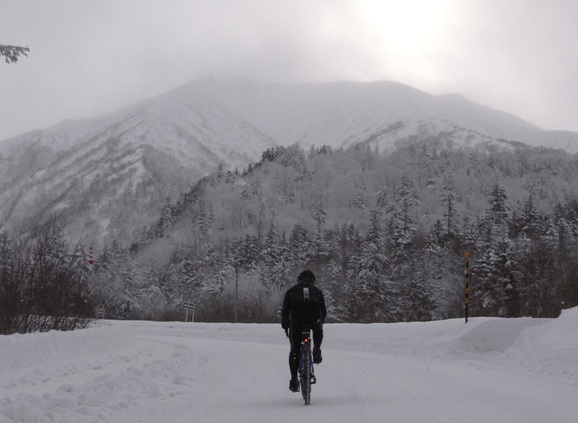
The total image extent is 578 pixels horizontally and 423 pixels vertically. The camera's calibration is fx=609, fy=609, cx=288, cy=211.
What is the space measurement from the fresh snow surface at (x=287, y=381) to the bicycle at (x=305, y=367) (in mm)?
264

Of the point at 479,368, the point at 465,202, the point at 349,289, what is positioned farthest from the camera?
the point at 465,202

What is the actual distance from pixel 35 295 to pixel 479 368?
1046 cm

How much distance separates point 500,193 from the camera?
12938cm

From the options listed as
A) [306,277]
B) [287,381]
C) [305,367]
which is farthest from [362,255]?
[305,367]

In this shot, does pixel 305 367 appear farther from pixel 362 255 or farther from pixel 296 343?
pixel 362 255

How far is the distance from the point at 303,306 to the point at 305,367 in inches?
33.3

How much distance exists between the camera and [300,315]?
8.64 metres

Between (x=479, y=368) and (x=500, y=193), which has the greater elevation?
(x=500, y=193)

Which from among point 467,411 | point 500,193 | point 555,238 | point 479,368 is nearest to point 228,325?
point 479,368

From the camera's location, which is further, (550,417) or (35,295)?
(35,295)

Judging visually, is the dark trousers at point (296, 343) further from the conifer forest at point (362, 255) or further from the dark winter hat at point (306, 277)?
the conifer forest at point (362, 255)

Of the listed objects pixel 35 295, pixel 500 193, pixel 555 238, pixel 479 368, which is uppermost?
pixel 500 193

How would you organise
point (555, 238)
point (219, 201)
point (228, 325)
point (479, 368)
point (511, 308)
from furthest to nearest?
point (219, 201)
point (555, 238)
point (511, 308)
point (228, 325)
point (479, 368)

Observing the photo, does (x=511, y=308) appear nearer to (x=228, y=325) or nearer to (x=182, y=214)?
(x=228, y=325)
